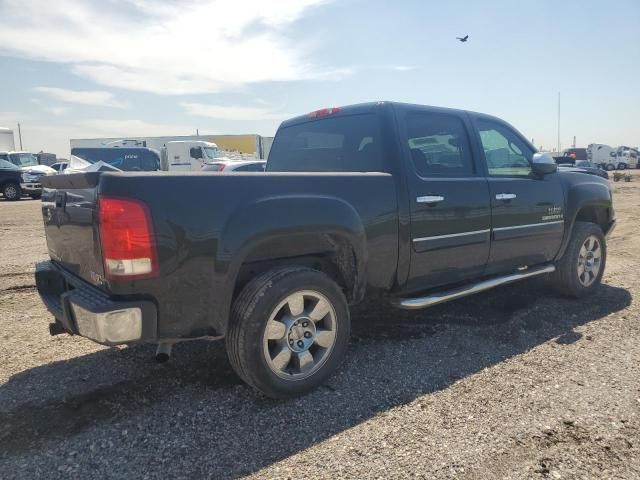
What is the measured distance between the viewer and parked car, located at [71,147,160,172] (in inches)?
866

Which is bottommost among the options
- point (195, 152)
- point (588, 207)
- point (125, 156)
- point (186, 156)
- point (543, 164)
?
point (588, 207)

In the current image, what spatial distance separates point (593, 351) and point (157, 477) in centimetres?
320

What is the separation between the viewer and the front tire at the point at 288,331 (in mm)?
2797

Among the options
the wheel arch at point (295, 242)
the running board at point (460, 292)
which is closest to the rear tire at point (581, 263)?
the running board at point (460, 292)

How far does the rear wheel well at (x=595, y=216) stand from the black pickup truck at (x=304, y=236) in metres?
0.79

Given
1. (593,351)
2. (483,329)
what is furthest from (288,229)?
(593,351)

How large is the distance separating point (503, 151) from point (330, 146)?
1.67 m

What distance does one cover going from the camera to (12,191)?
66.3 ft

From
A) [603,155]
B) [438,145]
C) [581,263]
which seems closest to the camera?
[438,145]

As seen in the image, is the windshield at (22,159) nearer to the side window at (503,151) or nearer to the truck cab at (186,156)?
the truck cab at (186,156)

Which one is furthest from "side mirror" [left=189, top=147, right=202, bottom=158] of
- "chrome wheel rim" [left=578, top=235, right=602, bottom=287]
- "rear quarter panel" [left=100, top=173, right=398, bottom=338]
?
"rear quarter panel" [left=100, top=173, right=398, bottom=338]

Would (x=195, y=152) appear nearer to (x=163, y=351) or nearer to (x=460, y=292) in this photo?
(x=460, y=292)

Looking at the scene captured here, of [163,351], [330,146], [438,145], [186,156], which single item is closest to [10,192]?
[186,156]

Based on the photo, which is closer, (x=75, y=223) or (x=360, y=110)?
(x=75, y=223)
